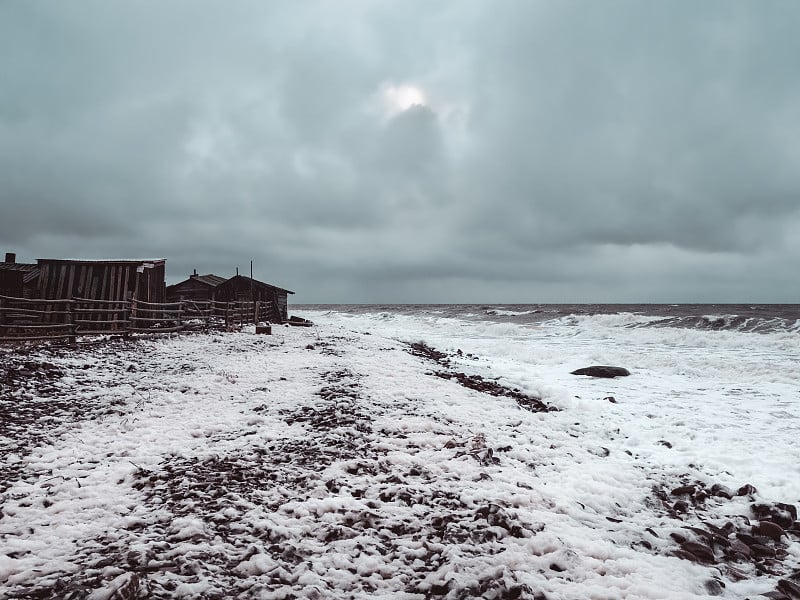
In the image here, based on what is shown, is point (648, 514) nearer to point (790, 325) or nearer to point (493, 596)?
point (493, 596)

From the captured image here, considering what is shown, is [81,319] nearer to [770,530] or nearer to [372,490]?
[372,490]

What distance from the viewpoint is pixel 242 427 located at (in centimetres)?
669

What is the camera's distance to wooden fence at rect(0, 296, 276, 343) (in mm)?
13320

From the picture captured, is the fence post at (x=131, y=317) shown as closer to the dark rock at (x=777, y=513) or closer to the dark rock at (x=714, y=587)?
the dark rock at (x=714, y=587)

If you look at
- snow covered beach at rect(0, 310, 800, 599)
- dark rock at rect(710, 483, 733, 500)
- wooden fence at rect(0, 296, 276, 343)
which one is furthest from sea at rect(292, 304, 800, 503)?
wooden fence at rect(0, 296, 276, 343)

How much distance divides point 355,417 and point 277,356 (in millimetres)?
7708

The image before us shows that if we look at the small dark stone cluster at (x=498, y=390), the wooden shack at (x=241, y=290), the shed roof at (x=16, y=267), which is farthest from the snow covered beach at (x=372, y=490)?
the wooden shack at (x=241, y=290)

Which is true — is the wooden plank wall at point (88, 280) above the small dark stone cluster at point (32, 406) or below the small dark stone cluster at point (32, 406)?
above

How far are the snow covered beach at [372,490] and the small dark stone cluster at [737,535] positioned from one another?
22 millimetres

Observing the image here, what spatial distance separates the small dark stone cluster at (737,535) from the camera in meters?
3.70

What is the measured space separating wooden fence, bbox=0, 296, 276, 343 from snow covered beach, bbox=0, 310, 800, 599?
11.8 ft

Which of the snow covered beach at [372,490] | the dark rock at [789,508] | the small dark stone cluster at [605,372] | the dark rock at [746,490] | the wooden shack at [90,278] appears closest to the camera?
the snow covered beach at [372,490]

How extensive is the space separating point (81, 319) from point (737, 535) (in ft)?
74.0

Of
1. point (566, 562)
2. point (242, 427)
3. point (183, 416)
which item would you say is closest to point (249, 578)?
point (566, 562)
